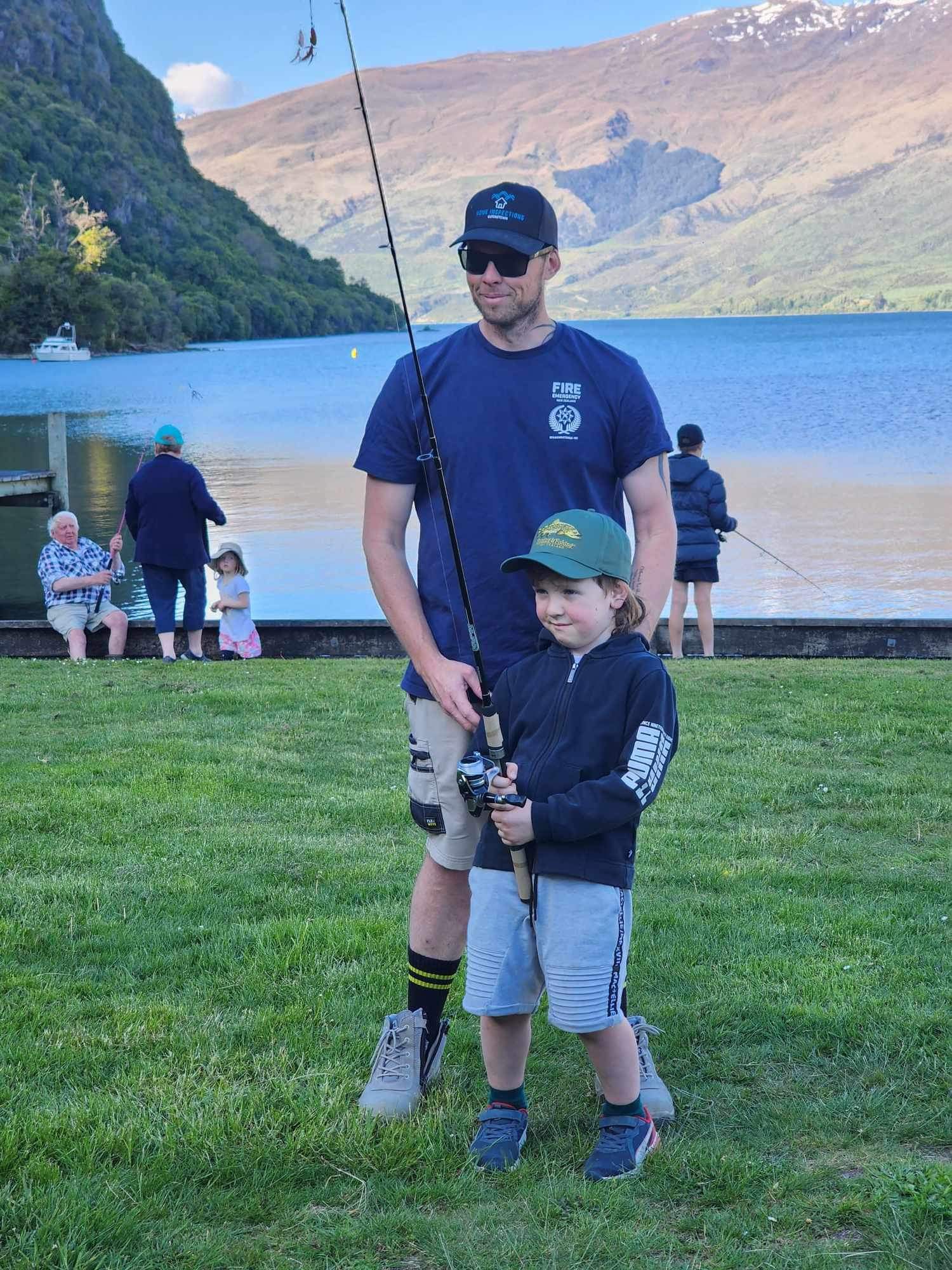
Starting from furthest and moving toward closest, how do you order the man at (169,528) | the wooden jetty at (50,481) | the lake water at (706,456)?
the lake water at (706,456)
the wooden jetty at (50,481)
the man at (169,528)

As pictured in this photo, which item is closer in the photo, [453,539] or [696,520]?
[453,539]

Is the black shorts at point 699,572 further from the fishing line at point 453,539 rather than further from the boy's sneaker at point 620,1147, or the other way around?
the boy's sneaker at point 620,1147

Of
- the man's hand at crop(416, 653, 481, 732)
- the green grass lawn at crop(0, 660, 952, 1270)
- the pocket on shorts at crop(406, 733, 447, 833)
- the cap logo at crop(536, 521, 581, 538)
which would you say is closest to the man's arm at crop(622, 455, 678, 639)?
the cap logo at crop(536, 521, 581, 538)

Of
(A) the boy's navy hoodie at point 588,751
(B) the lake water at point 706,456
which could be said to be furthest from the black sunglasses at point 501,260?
(B) the lake water at point 706,456

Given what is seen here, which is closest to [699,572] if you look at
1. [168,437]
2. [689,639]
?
[689,639]

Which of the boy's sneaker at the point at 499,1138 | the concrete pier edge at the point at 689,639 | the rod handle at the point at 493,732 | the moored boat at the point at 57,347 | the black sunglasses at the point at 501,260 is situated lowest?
the boy's sneaker at the point at 499,1138

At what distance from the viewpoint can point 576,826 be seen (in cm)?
309

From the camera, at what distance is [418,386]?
3.50m

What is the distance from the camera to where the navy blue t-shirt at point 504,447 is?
135 inches

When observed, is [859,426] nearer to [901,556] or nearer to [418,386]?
[901,556]

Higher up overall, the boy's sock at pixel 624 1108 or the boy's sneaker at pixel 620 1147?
the boy's sock at pixel 624 1108

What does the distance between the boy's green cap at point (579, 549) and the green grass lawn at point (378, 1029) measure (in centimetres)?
139

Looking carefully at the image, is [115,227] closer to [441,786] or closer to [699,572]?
[699,572]

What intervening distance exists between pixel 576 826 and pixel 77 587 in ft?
31.9
